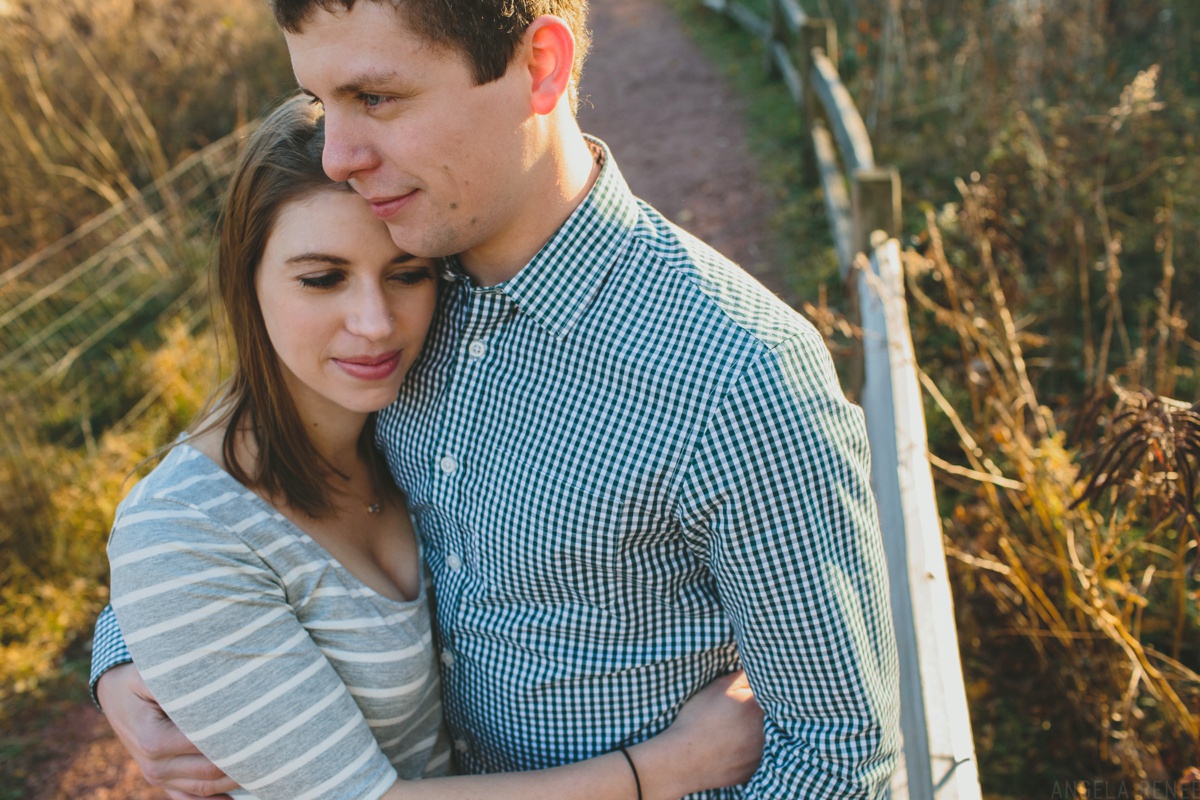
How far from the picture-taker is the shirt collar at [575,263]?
1.72m

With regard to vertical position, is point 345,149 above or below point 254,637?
above

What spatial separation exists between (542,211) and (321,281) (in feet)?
1.48

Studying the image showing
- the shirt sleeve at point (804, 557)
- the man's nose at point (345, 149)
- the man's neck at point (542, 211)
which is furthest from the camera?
the man's neck at point (542, 211)

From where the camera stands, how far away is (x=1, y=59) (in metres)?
6.28

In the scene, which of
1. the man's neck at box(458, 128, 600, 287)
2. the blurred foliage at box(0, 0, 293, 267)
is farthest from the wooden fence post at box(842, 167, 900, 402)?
the blurred foliage at box(0, 0, 293, 267)

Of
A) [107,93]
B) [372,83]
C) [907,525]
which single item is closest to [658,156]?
[107,93]

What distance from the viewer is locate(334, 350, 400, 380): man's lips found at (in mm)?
1853

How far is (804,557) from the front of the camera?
5.01 ft

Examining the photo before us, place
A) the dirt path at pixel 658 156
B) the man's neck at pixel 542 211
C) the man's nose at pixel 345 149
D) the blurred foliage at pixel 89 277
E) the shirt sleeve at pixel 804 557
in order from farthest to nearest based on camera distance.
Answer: the blurred foliage at pixel 89 277
the dirt path at pixel 658 156
the man's neck at pixel 542 211
the man's nose at pixel 345 149
the shirt sleeve at pixel 804 557

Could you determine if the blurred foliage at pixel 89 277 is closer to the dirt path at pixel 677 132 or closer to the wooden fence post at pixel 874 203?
the wooden fence post at pixel 874 203

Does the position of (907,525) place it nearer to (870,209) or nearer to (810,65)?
(870,209)

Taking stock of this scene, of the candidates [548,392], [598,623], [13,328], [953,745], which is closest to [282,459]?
[548,392]

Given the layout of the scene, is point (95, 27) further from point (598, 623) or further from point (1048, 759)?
point (1048, 759)

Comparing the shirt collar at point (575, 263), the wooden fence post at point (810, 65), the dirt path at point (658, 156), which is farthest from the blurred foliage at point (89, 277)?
the wooden fence post at point (810, 65)
